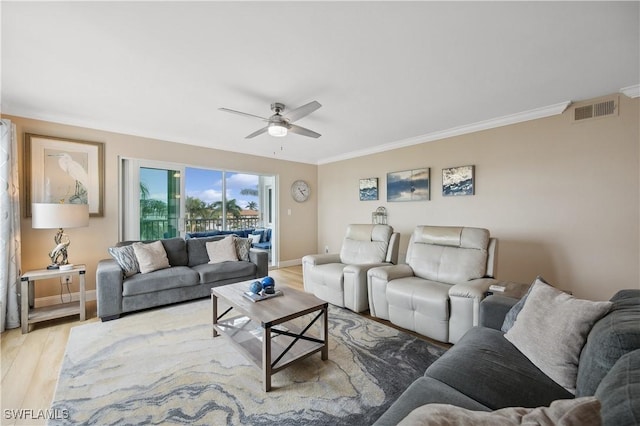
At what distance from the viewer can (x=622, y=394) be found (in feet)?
2.22

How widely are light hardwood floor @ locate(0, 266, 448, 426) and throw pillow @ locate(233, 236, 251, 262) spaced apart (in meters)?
1.82

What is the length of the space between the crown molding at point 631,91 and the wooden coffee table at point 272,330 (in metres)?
3.70

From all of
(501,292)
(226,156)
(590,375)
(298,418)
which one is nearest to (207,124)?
(226,156)

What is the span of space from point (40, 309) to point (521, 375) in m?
4.46

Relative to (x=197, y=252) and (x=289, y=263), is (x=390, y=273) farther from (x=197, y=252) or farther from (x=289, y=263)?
(x=289, y=263)

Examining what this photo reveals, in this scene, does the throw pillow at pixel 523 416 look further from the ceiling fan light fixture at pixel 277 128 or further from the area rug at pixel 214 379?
the ceiling fan light fixture at pixel 277 128

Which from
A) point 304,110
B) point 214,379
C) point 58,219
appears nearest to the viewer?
point 214,379

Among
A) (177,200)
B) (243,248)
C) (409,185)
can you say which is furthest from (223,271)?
(409,185)

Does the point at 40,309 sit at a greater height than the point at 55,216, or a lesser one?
lesser

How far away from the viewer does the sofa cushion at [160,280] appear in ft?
9.86

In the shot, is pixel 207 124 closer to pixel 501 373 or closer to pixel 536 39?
pixel 536 39

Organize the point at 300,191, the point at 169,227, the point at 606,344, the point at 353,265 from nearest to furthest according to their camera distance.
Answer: the point at 606,344 → the point at 353,265 → the point at 169,227 → the point at 300,191

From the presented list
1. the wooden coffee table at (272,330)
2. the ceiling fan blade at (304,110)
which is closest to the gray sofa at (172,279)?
the wooden coffee table at (272,330)

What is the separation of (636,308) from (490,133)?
302 cm
